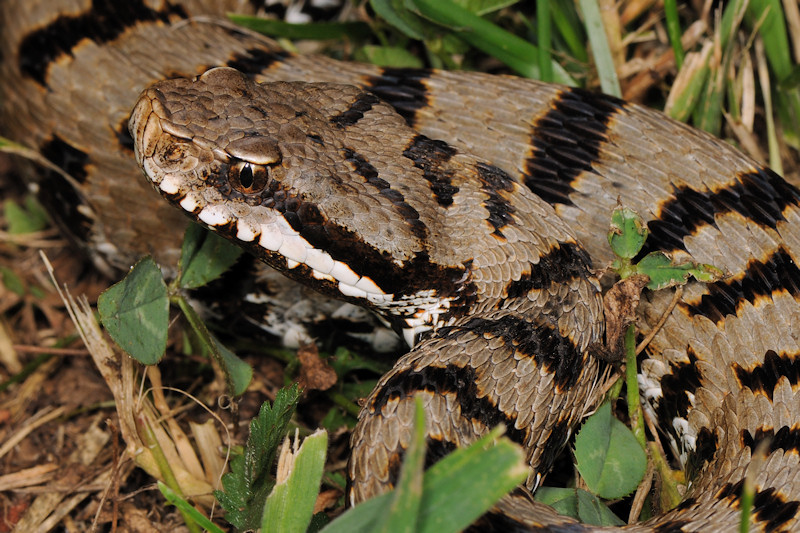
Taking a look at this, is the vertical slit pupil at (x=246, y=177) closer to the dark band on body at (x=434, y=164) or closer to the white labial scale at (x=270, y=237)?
the white labial scale at (x=270, y=237)

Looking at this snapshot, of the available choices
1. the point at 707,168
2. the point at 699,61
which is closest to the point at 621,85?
the point at 699,61

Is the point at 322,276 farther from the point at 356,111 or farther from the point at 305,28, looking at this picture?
the point at 305,28

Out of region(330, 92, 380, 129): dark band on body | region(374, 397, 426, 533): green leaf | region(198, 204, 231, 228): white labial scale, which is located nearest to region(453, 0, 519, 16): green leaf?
region(330, 92, 380, 129): dark band on body

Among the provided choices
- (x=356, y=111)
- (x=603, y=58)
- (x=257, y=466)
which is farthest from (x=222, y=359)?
(x=603, y=58)

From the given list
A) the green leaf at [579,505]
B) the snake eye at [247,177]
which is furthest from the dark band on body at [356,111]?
the green leaf at [579,505]

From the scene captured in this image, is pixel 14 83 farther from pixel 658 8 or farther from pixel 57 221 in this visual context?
pixel 658 8

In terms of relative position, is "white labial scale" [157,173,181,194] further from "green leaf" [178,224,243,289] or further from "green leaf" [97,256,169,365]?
"green leaf" [178,224,243,289]
